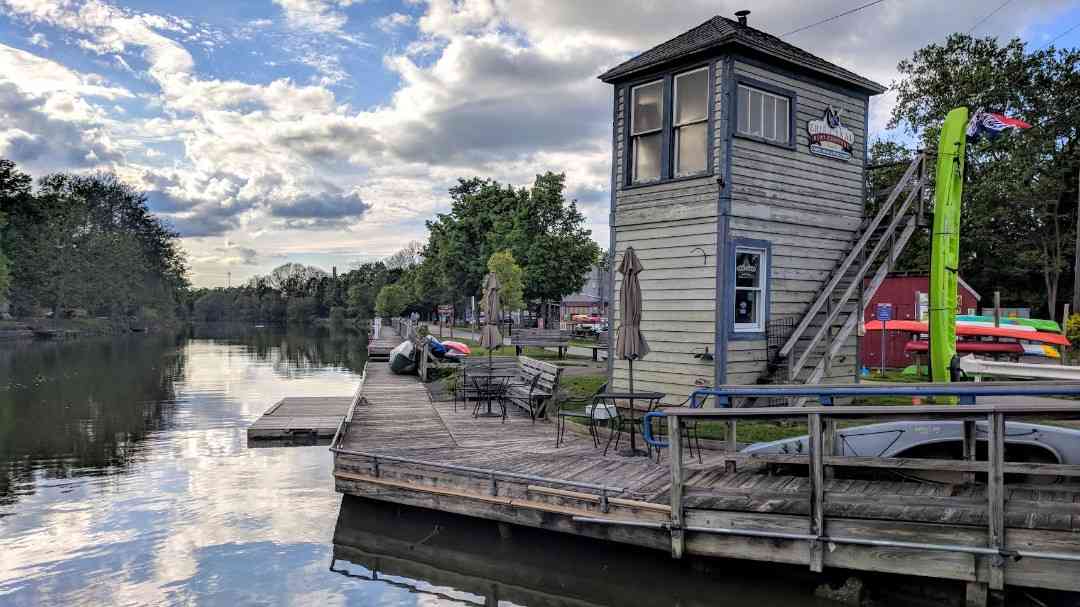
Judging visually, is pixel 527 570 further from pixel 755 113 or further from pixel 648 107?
pixel 648 107

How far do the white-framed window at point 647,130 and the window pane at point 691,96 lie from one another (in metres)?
0.35

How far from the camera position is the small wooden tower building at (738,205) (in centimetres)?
1328

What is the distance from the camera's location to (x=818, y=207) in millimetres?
14766

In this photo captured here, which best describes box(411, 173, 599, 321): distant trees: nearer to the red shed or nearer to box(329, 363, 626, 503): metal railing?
the red shed

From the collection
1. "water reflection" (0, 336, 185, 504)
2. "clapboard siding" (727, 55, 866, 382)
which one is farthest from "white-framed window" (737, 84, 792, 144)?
"water reflection" (0, 336, 185, 504)

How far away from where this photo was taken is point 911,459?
6.80 meters

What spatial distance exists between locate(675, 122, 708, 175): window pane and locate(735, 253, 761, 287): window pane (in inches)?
71.3

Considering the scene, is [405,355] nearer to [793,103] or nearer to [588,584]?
[793,103]

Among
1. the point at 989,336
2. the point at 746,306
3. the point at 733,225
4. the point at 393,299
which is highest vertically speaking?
the point at 393,299

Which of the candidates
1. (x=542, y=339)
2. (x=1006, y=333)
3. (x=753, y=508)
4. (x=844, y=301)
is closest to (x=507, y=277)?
(x=542, y=339)

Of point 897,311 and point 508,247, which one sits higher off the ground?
point 508,247

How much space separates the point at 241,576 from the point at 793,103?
12435 mm

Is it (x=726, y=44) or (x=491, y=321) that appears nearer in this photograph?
(x=726, y=44)

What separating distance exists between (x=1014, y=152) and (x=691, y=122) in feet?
98.1
